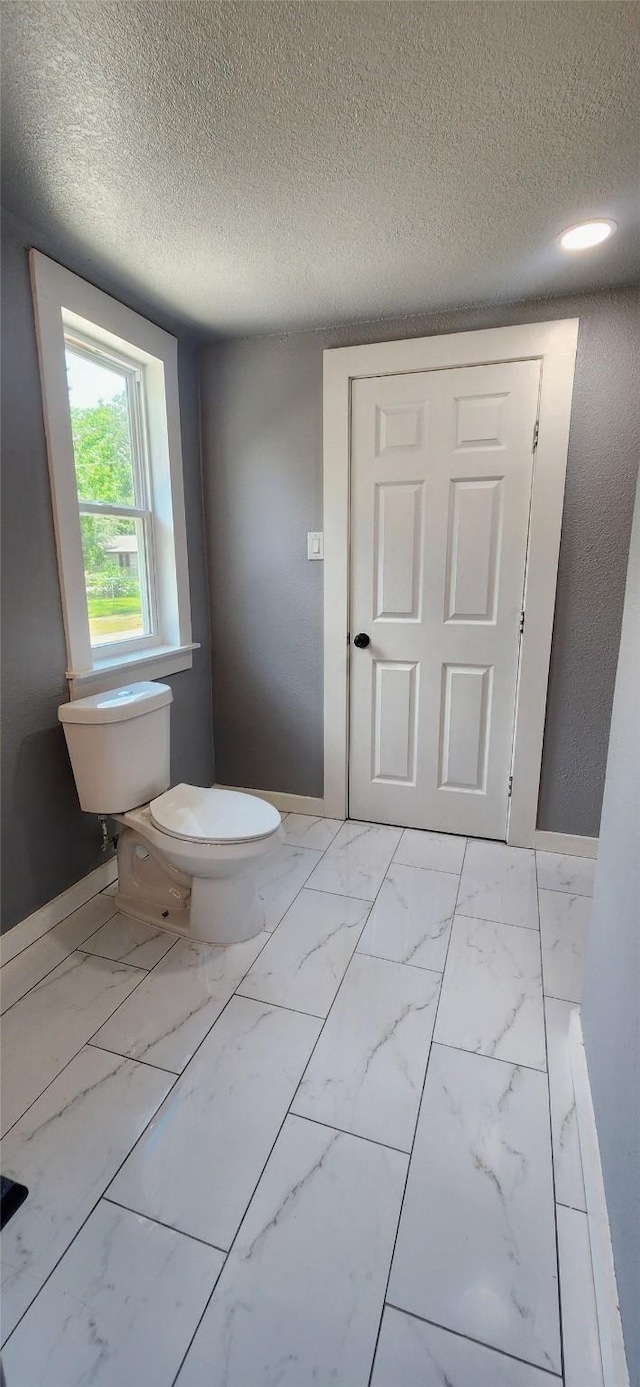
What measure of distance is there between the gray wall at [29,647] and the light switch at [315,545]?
1.01 metres

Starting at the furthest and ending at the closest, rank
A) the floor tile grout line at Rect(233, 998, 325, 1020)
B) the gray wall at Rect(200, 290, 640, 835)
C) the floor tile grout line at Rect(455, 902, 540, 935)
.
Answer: the gray wall at Rect(200, 290, 640, 835), the floor tile grout line at Rect(455, 902, 540, 935), the floor tile grout line at Rect(233, 998, 325, 1020)

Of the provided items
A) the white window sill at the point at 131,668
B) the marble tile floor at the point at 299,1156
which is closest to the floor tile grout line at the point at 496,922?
the marble tile floor at the point at 299,1156

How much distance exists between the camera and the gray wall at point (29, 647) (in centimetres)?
159

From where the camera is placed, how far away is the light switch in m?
2.42

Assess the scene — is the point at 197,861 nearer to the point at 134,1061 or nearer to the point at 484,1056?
the point at 134,1061

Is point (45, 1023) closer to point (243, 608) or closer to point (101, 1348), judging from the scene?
point (101, 1348)

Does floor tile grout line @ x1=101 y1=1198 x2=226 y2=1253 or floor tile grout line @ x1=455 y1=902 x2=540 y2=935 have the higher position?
floor tile grout line @ x1=455 y1=902 x2=540 y2=935

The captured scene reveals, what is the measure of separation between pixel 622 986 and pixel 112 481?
2.17m

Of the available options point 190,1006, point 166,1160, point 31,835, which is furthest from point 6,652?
point 166,1160

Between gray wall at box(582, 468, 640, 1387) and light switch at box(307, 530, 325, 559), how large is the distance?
144cm

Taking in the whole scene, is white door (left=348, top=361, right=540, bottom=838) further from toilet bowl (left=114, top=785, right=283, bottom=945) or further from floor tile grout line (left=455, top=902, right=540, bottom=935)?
toilet bowl (left=114, top=785, right=283, bottom=945)

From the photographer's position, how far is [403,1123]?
1.25 m

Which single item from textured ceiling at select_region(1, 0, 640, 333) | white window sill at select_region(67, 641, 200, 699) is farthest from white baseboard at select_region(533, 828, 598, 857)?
textured ceiling at select_region(1, 0, 640, 333)

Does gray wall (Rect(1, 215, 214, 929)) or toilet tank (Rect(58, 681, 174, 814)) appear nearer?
gray wall (Rect(1, 215, 214, 929))
